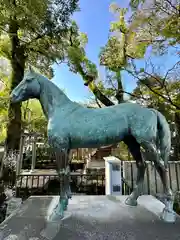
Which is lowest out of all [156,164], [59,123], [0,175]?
[0,175]

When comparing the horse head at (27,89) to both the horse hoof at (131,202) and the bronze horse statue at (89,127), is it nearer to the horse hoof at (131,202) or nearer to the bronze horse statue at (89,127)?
the bronze horse statue at (89,127)

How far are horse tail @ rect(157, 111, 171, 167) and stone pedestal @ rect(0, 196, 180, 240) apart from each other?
22.9 inches

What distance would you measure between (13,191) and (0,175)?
0.48m

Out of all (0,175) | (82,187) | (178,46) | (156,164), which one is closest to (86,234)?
(156,164)

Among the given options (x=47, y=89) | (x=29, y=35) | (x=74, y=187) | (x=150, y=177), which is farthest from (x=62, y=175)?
(x=29, y=35)

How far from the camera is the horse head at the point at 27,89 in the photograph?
184 cm

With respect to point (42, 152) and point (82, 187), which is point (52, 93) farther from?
point (42, 152)

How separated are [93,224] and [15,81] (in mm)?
3990

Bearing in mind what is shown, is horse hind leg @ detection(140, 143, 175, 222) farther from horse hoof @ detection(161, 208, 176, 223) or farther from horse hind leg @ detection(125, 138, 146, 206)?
horse hind leg @ detection(125, 138, 146, 206)

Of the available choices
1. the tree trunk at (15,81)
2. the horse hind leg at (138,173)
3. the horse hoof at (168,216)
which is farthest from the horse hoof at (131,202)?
the tree trunk at (15,81)

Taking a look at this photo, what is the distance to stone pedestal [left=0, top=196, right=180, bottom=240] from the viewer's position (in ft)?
4.44

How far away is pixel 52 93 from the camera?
1944 millimetres

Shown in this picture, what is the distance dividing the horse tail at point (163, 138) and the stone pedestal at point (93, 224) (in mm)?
581

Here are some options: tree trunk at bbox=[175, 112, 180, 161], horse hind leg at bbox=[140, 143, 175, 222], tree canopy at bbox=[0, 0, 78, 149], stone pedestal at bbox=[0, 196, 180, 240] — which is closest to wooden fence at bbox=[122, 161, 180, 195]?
stone pedestal at bbox=[0, 196, 180, 240]
